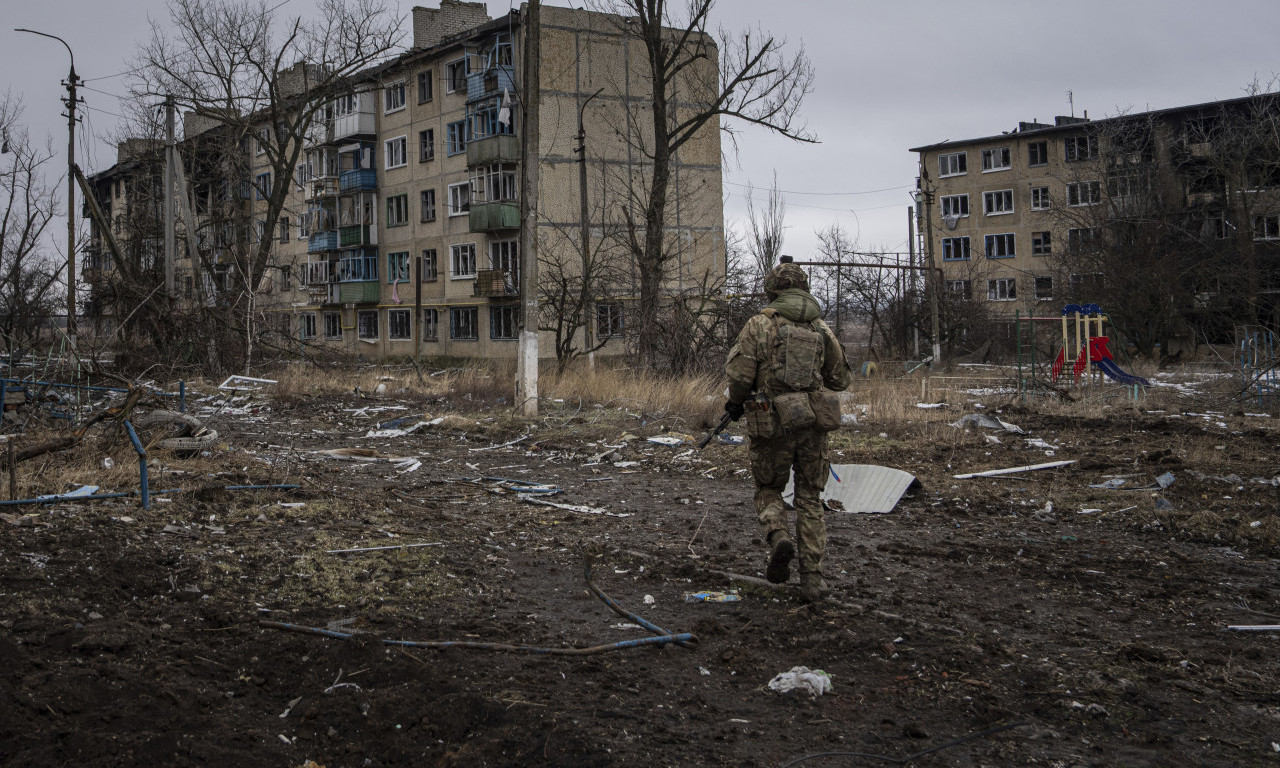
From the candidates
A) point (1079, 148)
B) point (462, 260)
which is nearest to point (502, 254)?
point (462, 260)

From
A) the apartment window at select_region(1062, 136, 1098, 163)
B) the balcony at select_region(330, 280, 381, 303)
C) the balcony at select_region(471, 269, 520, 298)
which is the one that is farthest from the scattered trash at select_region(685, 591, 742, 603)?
the apartment window at select_region(1062, 136, 1098, 163)

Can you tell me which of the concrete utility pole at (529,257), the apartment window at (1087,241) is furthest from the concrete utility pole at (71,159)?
the apartment window at (1087,241)

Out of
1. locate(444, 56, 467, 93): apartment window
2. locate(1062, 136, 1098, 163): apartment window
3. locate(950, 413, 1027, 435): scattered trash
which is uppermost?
locate(444, 56, 467, 93): apartment window

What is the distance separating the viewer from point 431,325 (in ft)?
139

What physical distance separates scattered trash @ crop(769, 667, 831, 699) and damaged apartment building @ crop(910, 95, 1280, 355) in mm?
18472

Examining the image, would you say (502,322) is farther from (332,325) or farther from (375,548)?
(375,548)

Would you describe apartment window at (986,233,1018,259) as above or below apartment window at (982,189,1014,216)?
below

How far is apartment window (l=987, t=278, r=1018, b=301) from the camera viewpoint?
53350 millimetres

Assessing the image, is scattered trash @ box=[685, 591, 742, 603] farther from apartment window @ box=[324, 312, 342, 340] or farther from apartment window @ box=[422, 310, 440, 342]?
apartment window @ box=[324, 312, 342, 340]

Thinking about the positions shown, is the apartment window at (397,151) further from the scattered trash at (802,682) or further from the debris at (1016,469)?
the scattered trash at (802,682)

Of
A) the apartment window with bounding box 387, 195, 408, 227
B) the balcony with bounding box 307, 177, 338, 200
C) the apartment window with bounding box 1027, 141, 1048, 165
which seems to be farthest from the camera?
the apartment window with bounding box 1027, 141, 1048, 165

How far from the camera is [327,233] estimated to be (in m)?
47.3

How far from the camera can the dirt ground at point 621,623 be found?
3447 mm

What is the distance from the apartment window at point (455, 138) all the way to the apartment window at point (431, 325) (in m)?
6.86
